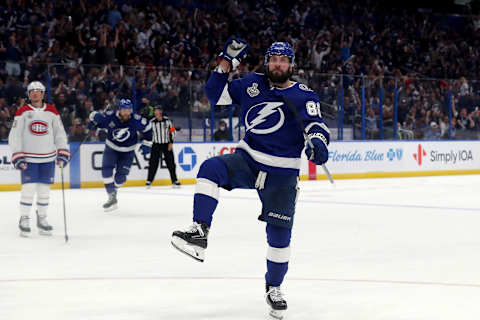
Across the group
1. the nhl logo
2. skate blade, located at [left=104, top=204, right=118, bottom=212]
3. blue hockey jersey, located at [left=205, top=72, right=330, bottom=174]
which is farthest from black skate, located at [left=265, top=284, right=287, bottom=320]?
skate blade, located at [left=104, top=204, right=118, bottom=212]

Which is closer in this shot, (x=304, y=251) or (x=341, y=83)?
(x=304, y=251)

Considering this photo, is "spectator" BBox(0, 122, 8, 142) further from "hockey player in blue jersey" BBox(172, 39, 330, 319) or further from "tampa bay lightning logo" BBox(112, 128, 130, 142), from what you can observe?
"hockey player in blue jersey" BBox(172, 39, 330, 319)

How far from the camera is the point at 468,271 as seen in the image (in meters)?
5.71

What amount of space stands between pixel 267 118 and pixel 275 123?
2.2 inches

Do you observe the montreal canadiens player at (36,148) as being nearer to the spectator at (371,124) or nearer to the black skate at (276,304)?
the black skate at (276,304)

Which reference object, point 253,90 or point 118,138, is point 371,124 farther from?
point 253,90

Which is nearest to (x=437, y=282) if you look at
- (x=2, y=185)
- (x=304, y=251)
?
(x=304, y=251)

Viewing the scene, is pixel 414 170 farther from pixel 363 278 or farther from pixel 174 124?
pixel 363 278

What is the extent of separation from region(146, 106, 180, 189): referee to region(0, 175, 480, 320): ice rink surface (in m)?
4.66

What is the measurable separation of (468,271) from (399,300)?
1381 millimetres

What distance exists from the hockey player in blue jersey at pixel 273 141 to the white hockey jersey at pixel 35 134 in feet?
13.7

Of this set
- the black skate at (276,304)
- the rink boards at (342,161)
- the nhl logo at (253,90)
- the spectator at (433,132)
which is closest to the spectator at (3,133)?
the rink boards at (342,161)

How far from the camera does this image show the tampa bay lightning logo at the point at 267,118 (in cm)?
431

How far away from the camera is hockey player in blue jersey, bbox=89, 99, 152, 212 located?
1120 centimetres
